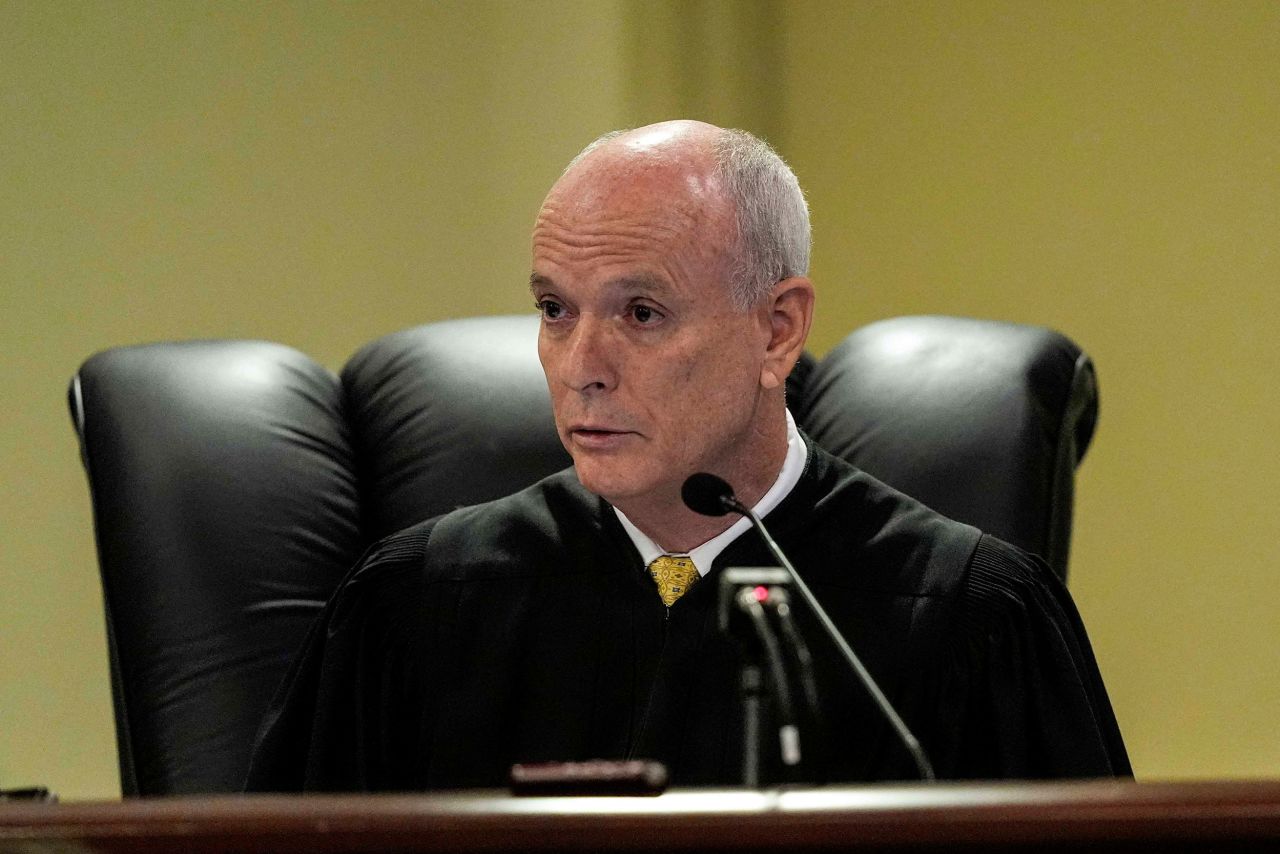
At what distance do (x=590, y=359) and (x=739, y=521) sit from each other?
0.30 m

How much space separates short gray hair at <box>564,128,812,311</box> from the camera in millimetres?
1985

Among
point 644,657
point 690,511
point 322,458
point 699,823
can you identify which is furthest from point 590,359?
point 699,823

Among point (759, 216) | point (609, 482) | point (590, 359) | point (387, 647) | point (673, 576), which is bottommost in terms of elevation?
point (387, 647)

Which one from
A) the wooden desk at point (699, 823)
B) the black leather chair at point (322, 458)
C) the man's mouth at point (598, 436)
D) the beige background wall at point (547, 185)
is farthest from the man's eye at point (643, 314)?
the beige background wall at point (547, 185)

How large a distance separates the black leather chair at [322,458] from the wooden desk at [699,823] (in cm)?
125

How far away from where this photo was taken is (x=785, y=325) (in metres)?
2.06

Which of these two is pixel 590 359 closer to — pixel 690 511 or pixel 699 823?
pixel 690 511

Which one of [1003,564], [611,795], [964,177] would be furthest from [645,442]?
[964,177]

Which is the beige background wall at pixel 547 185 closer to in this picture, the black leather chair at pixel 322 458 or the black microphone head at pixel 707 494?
the black leather chair at pixel 322 458

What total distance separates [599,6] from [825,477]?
1523 mm

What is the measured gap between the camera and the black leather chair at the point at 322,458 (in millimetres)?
2266

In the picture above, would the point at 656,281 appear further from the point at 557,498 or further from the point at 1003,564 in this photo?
the point at 1003,564

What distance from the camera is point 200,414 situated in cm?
235

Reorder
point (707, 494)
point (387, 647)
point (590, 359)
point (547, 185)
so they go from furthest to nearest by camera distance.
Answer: point (547, 185) < point (387, 647) < point (590, 359) < point (707, 494)
